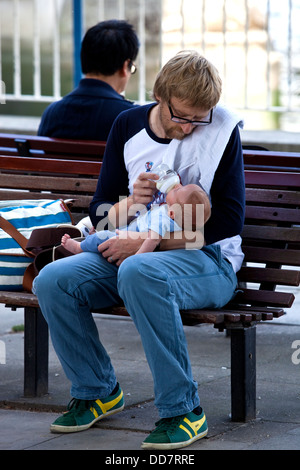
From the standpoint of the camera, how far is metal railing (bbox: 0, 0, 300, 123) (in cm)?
762

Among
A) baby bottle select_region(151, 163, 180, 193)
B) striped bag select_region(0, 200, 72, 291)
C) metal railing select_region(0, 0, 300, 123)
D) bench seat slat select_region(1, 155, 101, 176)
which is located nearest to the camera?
baby bottle select_region(151, 163, 180, 193)

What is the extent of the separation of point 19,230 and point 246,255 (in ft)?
→ 3.32

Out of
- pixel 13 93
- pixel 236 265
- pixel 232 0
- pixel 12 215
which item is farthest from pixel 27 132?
pixel 236 265

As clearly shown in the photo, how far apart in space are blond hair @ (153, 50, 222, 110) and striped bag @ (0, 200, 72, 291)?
33.2 inches

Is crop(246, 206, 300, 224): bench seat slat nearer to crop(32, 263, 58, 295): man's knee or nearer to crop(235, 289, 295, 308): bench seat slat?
crop(235, 289, 295, 308): bench seat slat

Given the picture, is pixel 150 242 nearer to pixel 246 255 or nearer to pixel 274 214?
pixel 246 255

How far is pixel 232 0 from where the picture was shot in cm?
786

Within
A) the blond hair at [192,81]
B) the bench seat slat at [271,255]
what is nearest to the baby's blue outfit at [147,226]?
the blond hair at [192,81]

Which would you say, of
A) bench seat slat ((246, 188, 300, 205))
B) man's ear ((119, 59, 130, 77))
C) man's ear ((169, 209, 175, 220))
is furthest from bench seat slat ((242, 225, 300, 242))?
man's ear ((119, 59, 130, 77))

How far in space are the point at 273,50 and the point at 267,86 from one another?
39cm

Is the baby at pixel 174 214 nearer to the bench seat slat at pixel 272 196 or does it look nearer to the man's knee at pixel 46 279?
the man's knee at pixel 46 279

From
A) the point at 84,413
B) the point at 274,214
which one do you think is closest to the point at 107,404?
the point at 84,413

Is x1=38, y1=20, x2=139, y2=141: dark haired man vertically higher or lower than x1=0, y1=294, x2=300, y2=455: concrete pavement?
higher

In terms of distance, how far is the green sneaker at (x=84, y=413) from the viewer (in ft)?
12.5
